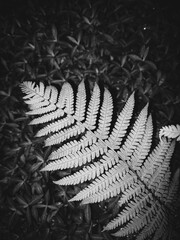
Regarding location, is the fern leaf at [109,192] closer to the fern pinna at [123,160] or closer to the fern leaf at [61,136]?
the fern pinna at [123,160]

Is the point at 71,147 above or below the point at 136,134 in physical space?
below

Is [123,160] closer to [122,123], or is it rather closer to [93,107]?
[122,123]

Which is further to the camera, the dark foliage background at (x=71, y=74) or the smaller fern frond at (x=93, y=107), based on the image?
the dark foliage background at (x=71, y=74)

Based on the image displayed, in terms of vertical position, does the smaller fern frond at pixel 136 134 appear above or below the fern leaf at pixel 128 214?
above

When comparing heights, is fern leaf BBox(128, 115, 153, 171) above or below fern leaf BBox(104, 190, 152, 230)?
above

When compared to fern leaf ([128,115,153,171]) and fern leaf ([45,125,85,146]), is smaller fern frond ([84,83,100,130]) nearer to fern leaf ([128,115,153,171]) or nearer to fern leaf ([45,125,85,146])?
fern leaf ([45,125,85,146])

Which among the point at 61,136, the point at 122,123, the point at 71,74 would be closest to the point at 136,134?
the point at 122,123

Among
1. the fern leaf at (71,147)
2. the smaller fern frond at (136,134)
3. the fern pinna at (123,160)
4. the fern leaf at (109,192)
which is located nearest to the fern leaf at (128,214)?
the fern pinna at (123,160)

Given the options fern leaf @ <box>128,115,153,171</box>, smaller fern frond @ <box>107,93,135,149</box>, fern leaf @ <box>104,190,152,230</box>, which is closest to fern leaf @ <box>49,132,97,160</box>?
smaller fern frond @ <box>107,93,135,149</box>

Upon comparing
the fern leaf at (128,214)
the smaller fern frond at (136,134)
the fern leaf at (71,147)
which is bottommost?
the fern leaf at (128,214)
